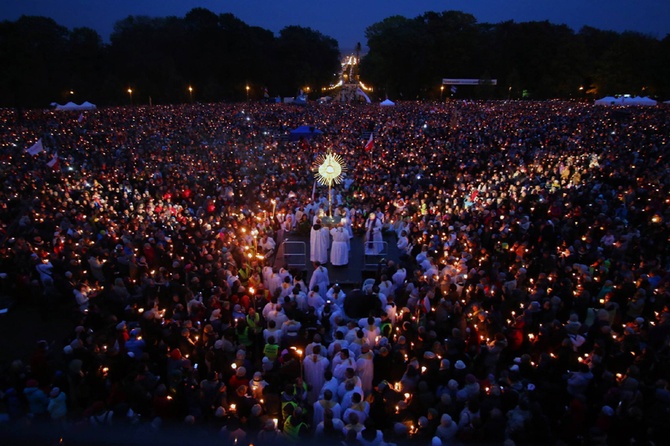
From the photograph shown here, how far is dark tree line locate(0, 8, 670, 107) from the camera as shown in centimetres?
4641

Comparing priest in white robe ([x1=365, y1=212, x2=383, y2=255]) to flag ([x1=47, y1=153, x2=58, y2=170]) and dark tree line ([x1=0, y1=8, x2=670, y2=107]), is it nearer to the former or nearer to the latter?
flag ([x1=47, y1=153, x2=58, y2=170])

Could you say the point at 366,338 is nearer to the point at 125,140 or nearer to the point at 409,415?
the point at 409,415

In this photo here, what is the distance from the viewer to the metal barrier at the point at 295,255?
A: 11875mm

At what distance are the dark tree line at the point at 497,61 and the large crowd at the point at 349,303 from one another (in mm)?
34510

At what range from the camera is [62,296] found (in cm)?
916

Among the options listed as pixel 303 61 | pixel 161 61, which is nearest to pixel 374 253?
pixel 161 61

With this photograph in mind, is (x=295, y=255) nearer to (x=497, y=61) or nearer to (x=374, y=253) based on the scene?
(x=374, y=253)

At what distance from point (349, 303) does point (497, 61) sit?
56.2 metres

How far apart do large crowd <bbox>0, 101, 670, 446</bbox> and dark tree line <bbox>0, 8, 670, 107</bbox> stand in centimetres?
3153

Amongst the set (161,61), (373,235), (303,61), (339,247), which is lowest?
(339,247)

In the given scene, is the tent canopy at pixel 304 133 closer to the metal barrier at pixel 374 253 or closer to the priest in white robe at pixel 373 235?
the priest in white robe at pixel 373 235

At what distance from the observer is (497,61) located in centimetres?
5634

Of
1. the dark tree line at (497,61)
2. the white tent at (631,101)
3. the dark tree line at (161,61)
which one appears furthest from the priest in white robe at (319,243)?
the dark tree line at (497,61)

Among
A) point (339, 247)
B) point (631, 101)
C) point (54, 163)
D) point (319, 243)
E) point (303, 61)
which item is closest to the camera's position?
point (339, 247)
